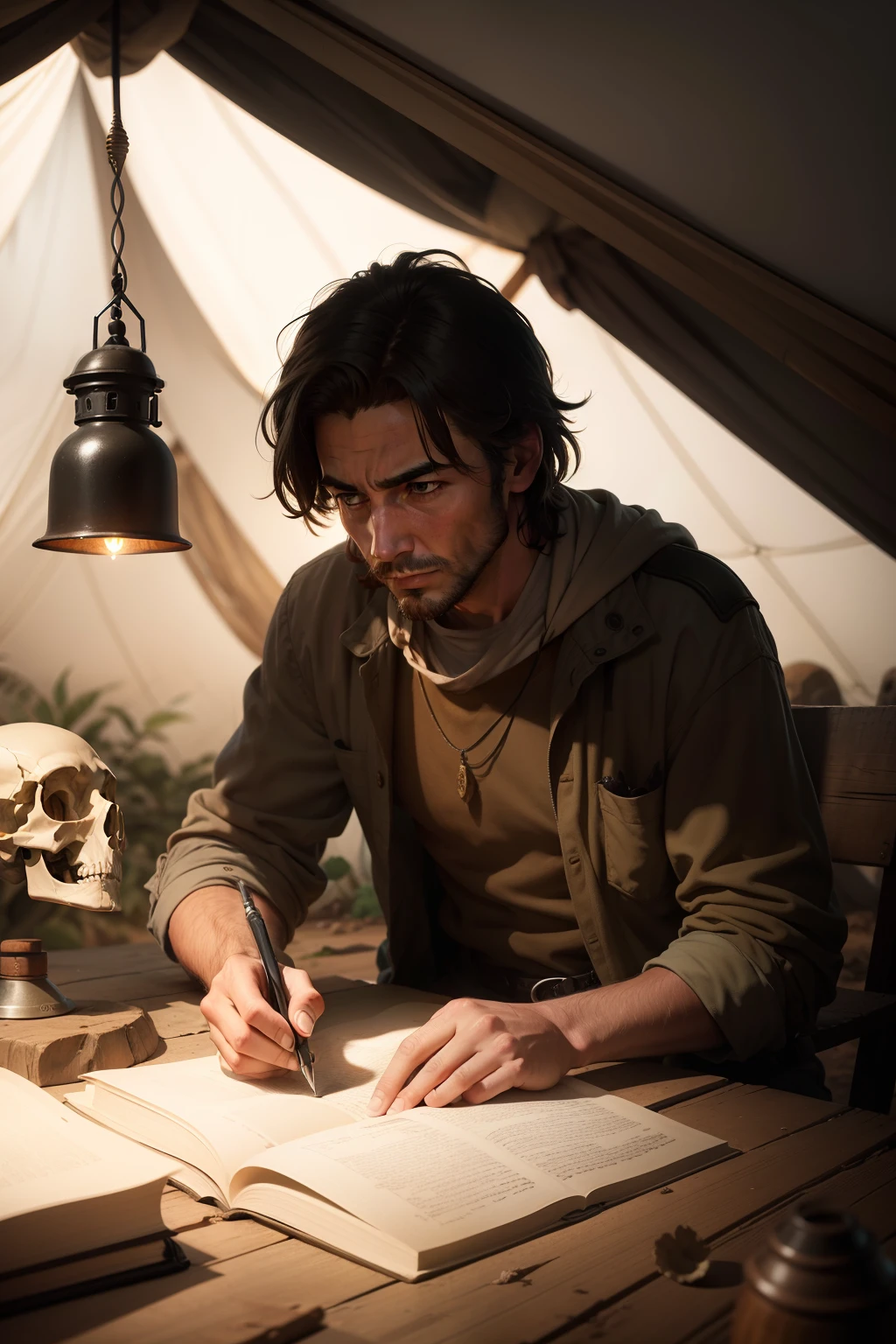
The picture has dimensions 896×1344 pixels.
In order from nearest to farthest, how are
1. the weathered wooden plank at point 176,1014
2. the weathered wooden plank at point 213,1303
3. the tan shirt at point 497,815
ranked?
1. the weathered wooden plank at point 213,1303
2. the weathered wooden plank at point 176,1014
3. the tan shirt at point 497,815

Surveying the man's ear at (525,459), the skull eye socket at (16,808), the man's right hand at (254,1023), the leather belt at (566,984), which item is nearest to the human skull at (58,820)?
the skull eye socket at (16,808)

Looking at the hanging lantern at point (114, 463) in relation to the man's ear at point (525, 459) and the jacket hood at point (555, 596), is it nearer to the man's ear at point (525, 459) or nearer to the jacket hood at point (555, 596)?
the jacket hood at point (555, 596)

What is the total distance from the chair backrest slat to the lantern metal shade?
1.04 meters

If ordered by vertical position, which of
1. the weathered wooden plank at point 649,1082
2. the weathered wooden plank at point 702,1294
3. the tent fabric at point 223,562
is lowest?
the weathered wooden plank at point 702,1294

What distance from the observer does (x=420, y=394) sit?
1.48 meters

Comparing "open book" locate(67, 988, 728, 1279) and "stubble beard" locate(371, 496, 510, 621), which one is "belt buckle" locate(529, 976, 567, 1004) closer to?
"open book" locate(67, 988, 728, 1279)

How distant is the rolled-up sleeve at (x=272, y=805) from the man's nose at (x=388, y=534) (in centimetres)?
36

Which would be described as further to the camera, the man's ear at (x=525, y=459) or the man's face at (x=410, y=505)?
the man's ear at (x=525, y=459)

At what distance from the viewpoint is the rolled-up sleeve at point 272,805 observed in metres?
1.61

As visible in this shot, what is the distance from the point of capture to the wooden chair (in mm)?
1693

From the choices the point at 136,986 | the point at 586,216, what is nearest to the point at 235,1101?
the point at 136,986

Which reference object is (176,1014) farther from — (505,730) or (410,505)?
(410,505)

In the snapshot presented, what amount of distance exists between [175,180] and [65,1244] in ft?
13.3

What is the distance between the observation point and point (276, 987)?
1174mm
